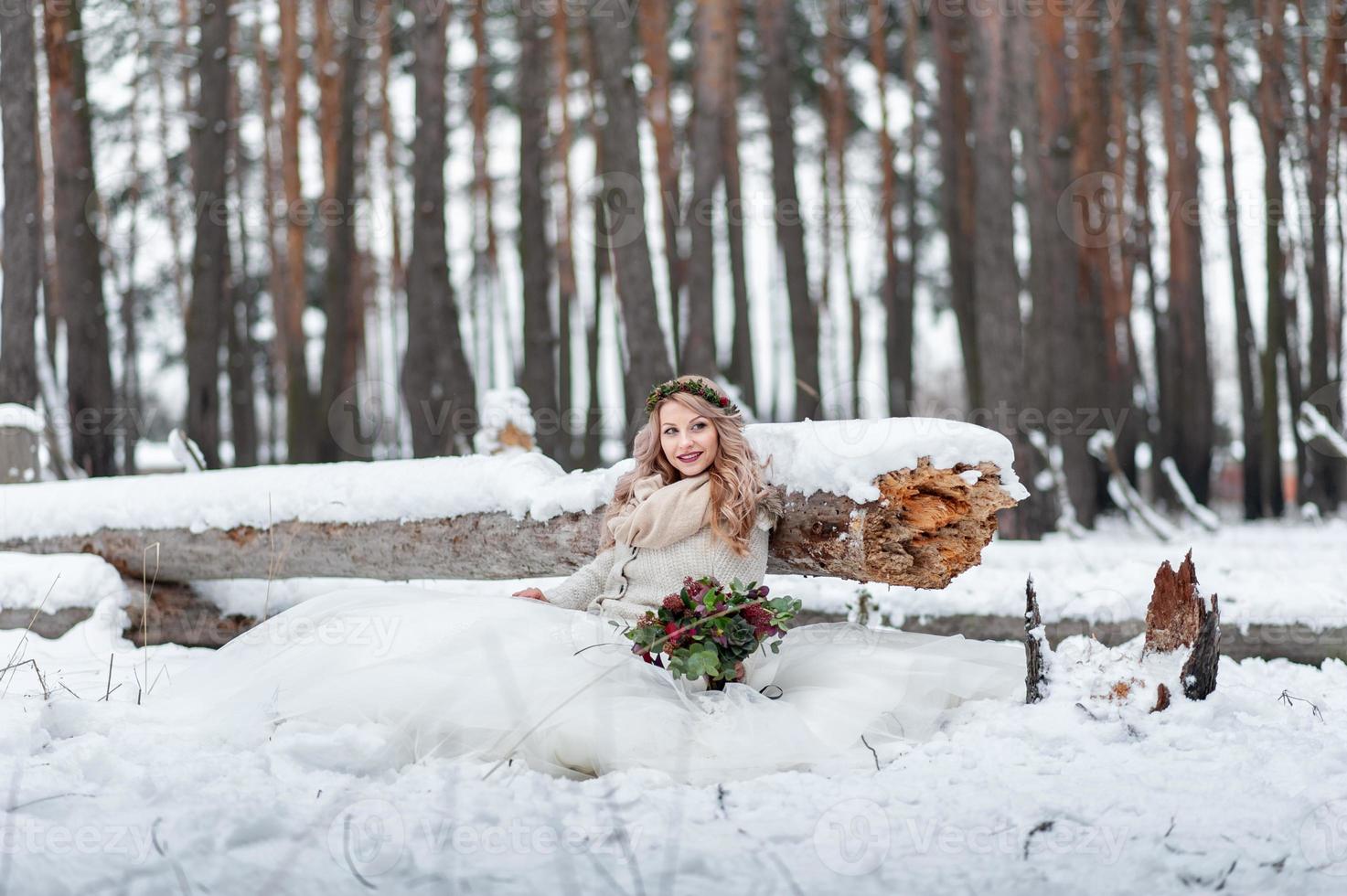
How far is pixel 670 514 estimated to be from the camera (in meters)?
3.51

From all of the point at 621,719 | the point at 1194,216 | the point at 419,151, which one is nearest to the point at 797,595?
the point at 621,719

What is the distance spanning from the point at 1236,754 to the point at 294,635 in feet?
9.23

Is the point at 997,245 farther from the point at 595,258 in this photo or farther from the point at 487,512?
the point at 595,258

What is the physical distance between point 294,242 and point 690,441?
11.6m

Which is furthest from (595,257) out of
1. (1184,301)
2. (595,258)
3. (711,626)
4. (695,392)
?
(711,626)

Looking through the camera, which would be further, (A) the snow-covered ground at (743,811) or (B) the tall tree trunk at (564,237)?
(B) the tall tree trunk at (564,237)

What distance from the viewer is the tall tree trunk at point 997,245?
831 cm

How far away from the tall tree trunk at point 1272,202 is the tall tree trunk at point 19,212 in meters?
11.6

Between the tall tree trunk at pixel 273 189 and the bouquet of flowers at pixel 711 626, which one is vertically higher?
the tall tree trunk at pixel 273 189

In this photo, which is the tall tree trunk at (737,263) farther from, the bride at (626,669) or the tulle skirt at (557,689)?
the tulle skirt at (557,689)

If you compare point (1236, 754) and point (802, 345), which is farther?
point (802, 345)

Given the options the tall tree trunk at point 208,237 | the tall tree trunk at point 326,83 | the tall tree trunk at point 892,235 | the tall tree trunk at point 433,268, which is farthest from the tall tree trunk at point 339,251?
the tall tree trunk at point 892,235

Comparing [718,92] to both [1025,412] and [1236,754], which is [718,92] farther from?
[1236,754]

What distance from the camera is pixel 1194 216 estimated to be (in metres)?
12.4
